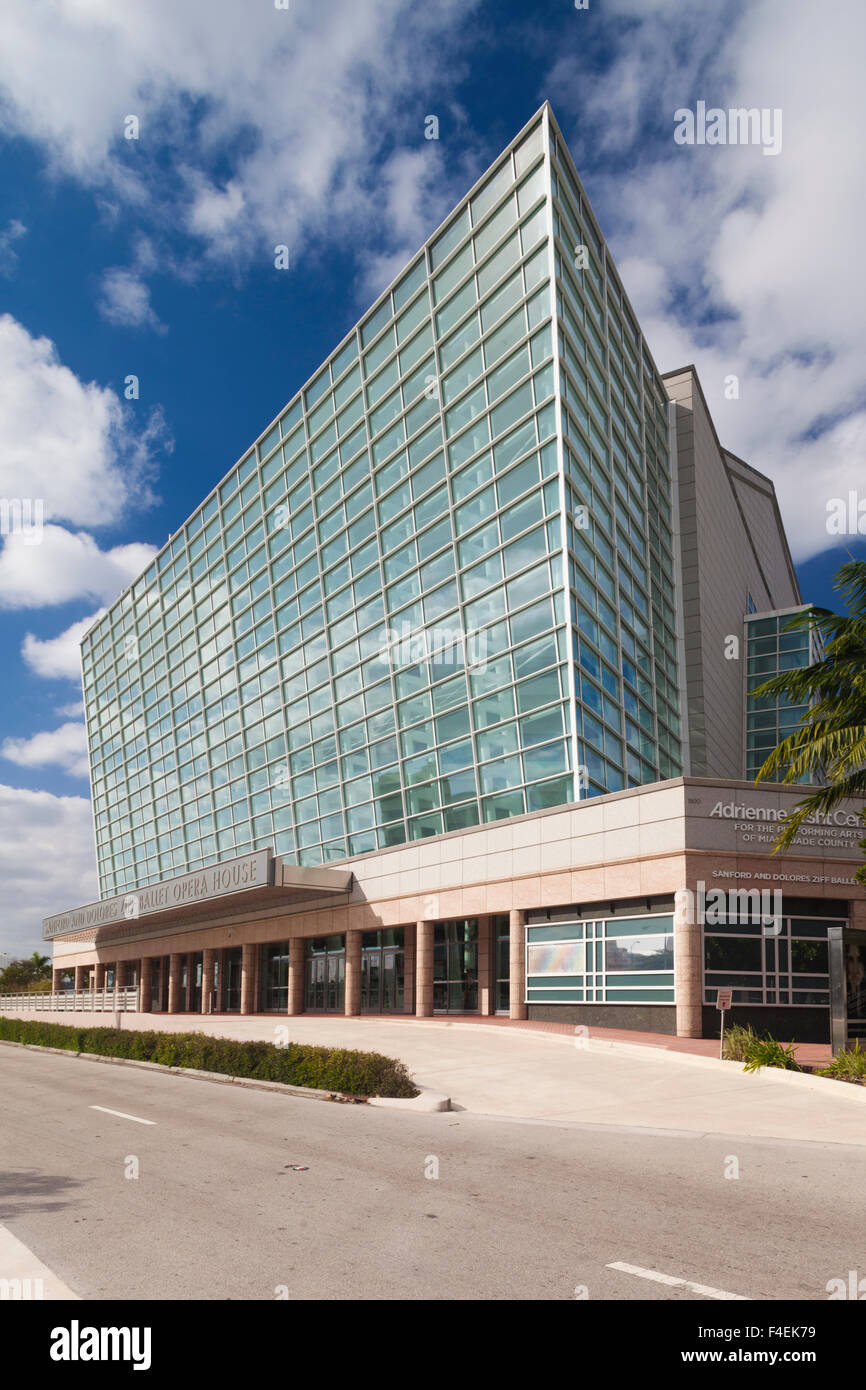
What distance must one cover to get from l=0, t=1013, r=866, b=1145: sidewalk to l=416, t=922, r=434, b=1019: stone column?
666cm

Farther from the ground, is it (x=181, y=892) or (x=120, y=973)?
(x=181, y=892)

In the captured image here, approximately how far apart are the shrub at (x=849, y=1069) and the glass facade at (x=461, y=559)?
1514 centimetres

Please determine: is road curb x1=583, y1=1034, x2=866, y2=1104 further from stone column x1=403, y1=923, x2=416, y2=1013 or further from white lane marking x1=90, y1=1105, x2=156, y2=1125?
stone column x1=403, y1=923, x2=416, y2=1013

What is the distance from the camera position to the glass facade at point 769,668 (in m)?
55.6

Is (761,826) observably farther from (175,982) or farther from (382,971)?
(175,982)

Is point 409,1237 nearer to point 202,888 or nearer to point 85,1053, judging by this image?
point 85,1053

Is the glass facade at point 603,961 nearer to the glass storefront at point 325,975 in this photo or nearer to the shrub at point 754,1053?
the shrub at point 754,1053

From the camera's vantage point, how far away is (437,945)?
Result: 1467 inches

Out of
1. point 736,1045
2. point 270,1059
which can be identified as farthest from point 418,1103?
point 736,1045

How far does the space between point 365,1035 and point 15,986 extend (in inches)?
3986

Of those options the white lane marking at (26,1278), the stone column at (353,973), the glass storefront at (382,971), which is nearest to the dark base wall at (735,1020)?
the glass storefront at (382,971)

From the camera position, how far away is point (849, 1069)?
648 inches

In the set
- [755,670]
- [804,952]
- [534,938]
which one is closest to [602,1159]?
[804,952]

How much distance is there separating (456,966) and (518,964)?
6.31 metres
